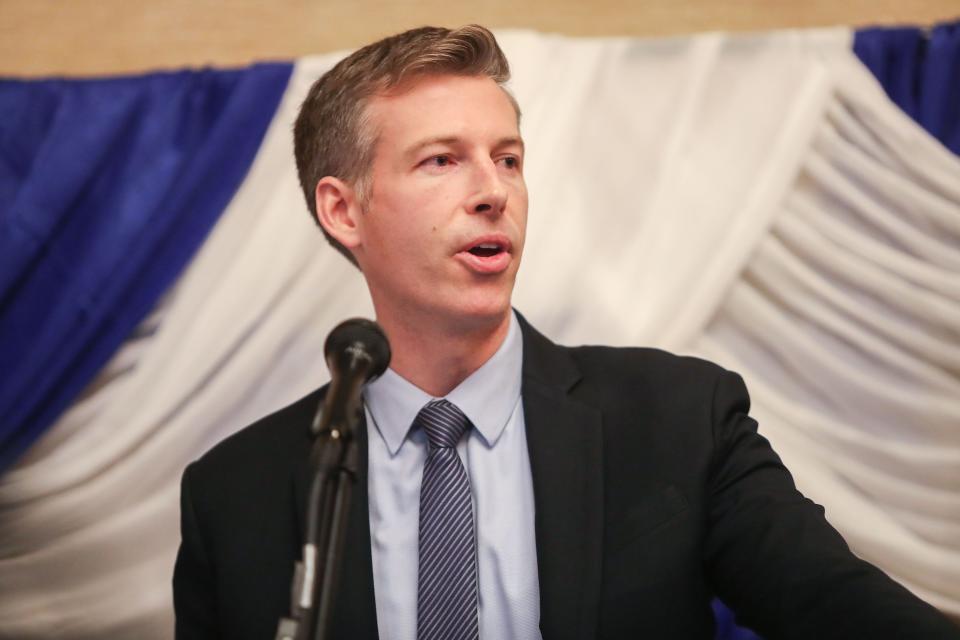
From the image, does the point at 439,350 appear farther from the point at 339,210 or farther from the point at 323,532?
the point at 323,532

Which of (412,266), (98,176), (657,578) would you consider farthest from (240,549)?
(98,176)

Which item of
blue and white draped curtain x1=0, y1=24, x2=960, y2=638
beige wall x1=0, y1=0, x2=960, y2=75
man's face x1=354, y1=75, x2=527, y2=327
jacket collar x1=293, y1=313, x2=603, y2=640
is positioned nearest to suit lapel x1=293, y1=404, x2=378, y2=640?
jacket collar x1=293, y1=313, x2=603, y2=640

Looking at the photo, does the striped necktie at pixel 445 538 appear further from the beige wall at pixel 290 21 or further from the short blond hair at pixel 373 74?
the beige wall at pixel 290 21

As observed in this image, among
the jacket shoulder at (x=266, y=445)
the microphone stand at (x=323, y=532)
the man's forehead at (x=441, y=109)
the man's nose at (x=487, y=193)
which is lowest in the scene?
the microphone stand at (x=323, y=532)

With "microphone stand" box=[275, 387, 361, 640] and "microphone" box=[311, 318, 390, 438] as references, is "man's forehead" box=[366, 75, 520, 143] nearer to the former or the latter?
"microphone" box=[311, 318, 390, 438]

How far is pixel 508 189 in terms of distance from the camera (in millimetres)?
1661

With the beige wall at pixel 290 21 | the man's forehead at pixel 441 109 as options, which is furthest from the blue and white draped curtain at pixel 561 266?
the man's forehead at pixel 441 109

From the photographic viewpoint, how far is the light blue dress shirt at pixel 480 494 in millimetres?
1549

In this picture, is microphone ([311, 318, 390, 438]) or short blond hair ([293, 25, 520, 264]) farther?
short blond hair ([293, 25, 520, 264])

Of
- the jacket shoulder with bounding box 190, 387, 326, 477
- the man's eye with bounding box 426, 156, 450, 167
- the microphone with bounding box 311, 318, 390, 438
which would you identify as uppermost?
the man's eye with bounding box 426, 156, 450, 167

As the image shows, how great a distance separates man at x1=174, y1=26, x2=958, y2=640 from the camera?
153 cm

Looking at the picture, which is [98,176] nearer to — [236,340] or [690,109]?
[236,340]

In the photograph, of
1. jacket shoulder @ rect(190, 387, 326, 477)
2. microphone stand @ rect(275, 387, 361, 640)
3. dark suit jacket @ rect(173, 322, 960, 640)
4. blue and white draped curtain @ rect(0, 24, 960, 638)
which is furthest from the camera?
blue and white draped curtain @ rect(0, 24, 960, 638)

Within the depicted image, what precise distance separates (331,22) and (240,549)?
133 centimetres
